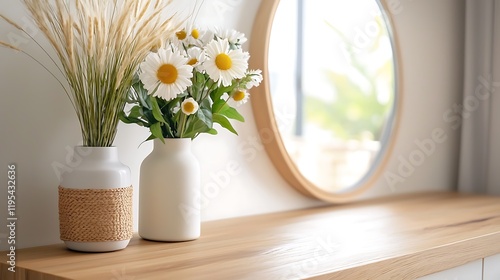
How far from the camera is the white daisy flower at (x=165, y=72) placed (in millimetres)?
1357

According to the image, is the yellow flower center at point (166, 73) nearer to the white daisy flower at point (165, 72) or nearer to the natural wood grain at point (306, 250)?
the white daisy flower at point (165, 72)

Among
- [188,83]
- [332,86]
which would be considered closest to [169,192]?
[188,83]

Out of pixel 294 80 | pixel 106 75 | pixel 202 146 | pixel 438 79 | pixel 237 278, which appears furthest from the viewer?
pixel 438 79

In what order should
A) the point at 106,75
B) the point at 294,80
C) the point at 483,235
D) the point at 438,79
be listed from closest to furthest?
the point at 106,75, the point at 483,235, the point at 294,80, the point at 438,79

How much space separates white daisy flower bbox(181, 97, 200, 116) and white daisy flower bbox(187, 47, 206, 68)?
8 centimetres

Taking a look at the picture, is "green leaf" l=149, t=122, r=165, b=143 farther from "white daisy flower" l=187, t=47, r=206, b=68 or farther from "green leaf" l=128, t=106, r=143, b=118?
"white daisy flower" l=187, t=47, r=206, b=68

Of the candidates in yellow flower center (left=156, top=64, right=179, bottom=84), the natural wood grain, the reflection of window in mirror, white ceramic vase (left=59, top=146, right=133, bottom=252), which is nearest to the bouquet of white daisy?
yellow flower center (left=156, top=64, right=179, bottom=84)

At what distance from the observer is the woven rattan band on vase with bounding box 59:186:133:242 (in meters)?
1.32

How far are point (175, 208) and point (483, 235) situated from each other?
0.68 meters

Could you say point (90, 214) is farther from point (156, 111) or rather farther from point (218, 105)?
point (218, 105)

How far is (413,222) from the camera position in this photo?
1.79 metres

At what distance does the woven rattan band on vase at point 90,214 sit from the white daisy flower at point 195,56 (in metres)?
0.28

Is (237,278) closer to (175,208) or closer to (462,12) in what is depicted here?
(175,208)

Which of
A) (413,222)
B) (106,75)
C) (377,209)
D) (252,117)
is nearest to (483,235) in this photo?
(413,222)
